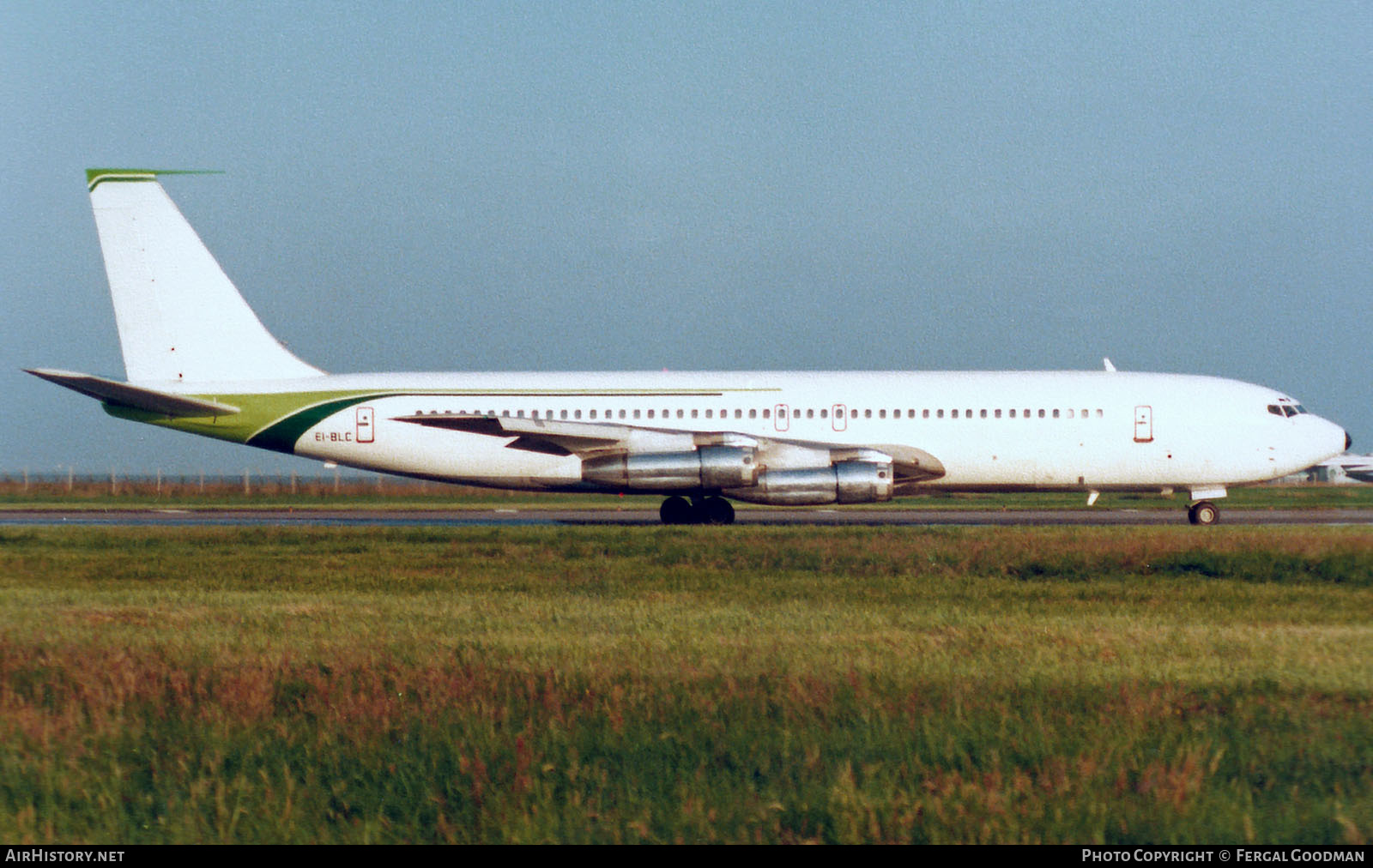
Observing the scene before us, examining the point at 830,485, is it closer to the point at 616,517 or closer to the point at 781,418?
the point at 781,418

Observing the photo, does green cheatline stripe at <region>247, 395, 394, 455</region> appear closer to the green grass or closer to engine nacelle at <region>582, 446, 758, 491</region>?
engine nacelle at <region>582, 446, 758, 491</region>

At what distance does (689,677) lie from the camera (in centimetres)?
845

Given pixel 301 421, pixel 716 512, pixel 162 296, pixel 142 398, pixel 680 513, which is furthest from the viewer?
pixel 680 513

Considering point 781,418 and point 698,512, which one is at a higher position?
point 781,418

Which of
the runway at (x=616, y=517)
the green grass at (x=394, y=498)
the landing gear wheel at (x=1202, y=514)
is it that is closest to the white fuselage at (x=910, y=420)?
the landing gear wheel at (x=1202, y=514)

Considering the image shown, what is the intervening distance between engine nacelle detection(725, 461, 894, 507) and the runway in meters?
1.36

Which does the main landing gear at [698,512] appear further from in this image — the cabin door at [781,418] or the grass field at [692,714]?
the grass field at [692,714]

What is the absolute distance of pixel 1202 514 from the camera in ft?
94.0

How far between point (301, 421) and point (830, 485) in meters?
12.8

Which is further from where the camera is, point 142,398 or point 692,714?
point 142,398

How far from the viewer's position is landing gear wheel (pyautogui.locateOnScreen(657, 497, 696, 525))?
29.4m

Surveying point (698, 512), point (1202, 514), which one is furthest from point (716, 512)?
point (1202, 514)

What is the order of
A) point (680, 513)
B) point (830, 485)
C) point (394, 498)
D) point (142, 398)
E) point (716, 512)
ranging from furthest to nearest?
point (394, 498), point (680, 513), point (716, 512), point (142, 398), point (830, 485)

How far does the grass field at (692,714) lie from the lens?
5.73 metres
